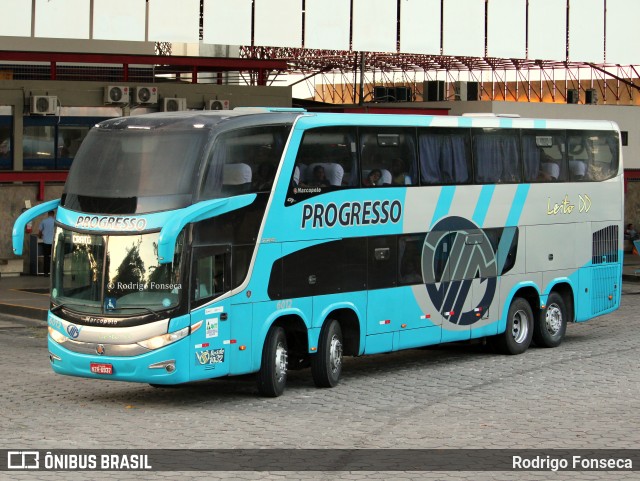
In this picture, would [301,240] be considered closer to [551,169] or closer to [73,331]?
[73,331]

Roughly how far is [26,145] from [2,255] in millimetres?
2881

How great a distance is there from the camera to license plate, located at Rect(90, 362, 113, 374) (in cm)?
1466

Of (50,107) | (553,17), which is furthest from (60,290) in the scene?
(553,17)

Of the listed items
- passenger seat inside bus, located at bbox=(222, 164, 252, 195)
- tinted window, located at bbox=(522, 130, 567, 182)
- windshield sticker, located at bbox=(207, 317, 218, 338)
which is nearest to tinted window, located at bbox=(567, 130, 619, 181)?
tinted window, located at bbox=(522, 130, 567, 182)

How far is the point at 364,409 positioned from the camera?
14938 mm

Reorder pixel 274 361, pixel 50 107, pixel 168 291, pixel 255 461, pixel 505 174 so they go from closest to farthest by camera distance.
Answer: pixel 255 461
pixel 168 291
pixel 274 361
pixel 505 174
pixel 50 107

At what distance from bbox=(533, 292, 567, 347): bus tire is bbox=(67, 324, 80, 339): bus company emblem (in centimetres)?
899

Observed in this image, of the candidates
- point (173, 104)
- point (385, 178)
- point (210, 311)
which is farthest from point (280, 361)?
point (173, 104)

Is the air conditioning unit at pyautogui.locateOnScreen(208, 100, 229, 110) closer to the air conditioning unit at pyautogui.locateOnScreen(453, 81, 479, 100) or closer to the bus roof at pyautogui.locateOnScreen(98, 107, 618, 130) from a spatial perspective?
the air conditioning unit at pyautogui.locateOnScreen(453, 81, 479, 100)

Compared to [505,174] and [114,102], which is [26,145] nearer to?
[114,102]

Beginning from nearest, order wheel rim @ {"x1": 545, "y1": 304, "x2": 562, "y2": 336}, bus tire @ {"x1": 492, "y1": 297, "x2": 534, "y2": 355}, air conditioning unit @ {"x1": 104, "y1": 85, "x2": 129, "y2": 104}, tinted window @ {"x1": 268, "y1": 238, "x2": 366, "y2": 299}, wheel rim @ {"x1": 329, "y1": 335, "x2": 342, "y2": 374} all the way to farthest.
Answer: tinted window @ {"x1": 268, "y1": 238, "x2": 366, "y2": 299} < wheel rim @ {"x1": 329, "y1": 335, "x2": 342, "y2": 374} < bus tire @ {"x1": 492, "y1": 297, "x2": 534, "y2": 355} < wheel rim @ {"x1": 545, "y1": 304, "x2": 562, "y2": 336} < air conditioning unit @ {"x1": 104, "y1": 85, "x2": 129, "y2": 104}

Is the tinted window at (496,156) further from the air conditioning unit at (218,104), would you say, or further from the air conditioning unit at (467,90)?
the air conditioning unit at (467,90)

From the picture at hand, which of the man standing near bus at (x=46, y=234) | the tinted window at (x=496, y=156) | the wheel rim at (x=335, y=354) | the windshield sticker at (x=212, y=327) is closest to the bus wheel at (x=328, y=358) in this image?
the wheel rim at (x=335, y=354)

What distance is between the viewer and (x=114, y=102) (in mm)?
33500
